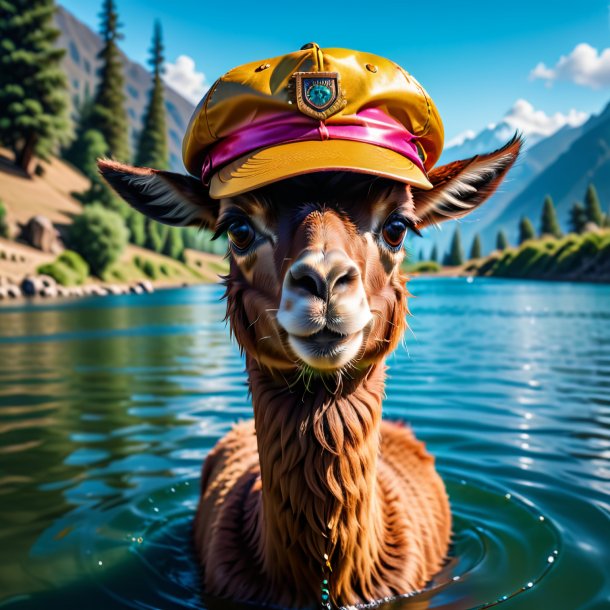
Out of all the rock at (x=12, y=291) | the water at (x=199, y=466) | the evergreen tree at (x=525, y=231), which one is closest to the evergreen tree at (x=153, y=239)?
the rock at (x=12, y=291)

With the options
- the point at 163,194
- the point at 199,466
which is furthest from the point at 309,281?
the point at 199,466

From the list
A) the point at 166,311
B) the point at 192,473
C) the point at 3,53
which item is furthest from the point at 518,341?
the point at 3,53

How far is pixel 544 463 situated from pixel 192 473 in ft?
10.1

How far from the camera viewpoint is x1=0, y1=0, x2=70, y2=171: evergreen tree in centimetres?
5681

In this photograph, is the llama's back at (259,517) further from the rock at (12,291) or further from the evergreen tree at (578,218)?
the evergreen tree at (578,218)

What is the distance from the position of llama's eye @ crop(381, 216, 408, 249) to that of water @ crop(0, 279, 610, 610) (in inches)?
63.0

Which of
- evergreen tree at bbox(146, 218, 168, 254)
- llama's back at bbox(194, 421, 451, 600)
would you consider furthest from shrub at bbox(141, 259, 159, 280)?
llama's back at bbox(194, 421, 451, 600)

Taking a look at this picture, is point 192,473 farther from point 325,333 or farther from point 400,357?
point 400,357

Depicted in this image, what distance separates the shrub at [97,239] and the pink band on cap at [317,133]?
51.0m

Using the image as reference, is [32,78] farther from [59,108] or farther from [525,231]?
[525,231]

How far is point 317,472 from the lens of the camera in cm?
276

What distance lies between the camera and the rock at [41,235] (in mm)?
50562

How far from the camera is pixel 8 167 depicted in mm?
61625

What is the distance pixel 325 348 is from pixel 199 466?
396 cm
